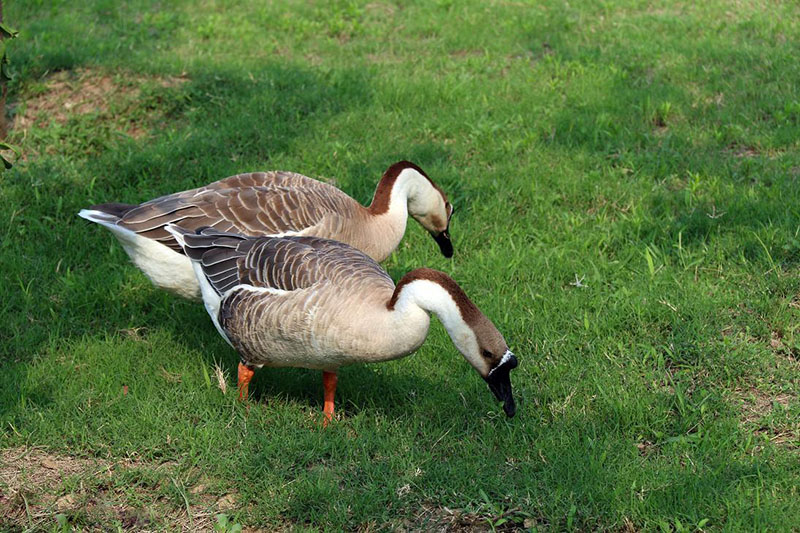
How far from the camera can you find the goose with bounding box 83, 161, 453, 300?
5227 millimetres

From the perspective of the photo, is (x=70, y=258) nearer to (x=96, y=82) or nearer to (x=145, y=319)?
(x=145, y=319)

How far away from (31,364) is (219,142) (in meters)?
2.96

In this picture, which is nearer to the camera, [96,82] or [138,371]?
[138,371]

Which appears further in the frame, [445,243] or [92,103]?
[92,103]

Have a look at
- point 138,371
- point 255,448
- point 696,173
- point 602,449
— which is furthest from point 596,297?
point 138,371

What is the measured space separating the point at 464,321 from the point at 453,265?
7.03 feet

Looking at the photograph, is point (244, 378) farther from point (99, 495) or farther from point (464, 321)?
point (464, 321)

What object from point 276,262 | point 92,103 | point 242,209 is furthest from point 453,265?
point 92,103

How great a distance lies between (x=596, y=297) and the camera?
562 cm

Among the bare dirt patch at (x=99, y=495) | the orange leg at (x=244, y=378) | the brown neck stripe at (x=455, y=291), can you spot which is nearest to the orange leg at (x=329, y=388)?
the orange leg at (x=244, y=378)

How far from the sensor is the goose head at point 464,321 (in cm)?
410

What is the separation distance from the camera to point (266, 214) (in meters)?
5.46

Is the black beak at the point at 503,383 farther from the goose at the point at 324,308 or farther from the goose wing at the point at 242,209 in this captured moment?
the goose wing at the point at 242,209

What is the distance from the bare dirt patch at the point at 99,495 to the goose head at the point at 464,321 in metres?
1.36
